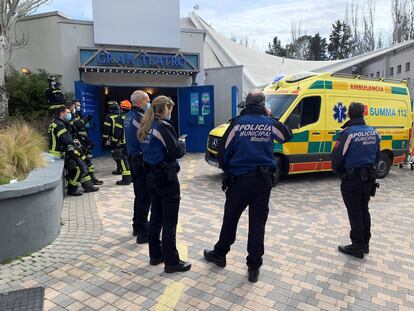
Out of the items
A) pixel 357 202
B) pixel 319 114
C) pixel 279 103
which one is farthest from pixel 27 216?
pixel 319 114

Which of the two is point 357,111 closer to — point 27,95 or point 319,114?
point 319,114

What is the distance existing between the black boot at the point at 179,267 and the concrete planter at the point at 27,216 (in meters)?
1.66

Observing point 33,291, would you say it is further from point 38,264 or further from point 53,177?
point 53,177

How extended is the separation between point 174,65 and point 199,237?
899 centimetres

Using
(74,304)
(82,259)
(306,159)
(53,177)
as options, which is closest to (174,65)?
(306,159)

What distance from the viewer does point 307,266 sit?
3.99 m

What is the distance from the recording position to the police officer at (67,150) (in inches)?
259

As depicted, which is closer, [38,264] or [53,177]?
[38,264]

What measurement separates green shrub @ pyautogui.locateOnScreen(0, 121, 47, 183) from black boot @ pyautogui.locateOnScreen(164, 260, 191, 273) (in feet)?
8.03

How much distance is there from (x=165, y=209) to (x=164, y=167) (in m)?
0.44

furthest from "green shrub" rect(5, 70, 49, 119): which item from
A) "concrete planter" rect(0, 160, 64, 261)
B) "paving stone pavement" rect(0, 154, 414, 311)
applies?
"concrete planter" rect(0, 160, 64, 261)

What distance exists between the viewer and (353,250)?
4285 mm

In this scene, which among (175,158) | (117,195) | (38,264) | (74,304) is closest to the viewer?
(74,304)

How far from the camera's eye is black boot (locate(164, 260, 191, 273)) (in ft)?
12.4
